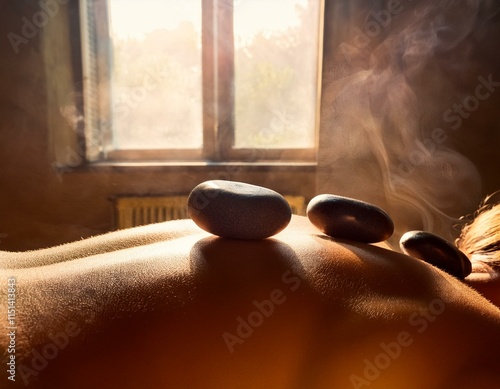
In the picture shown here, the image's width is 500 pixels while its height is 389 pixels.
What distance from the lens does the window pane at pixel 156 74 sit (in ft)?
9.47

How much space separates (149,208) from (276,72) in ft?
4.51

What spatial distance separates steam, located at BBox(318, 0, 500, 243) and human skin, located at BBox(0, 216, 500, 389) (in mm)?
2104

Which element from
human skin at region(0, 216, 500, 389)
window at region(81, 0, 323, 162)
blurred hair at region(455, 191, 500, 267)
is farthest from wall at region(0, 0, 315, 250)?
human skin at region(0, 216, 500, 389)

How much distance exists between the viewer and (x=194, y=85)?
2990 mm

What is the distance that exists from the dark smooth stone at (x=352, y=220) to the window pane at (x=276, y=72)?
84.1 inches

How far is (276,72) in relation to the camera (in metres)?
2.97

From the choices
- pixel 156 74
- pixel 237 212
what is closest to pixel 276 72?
pixel 156 74

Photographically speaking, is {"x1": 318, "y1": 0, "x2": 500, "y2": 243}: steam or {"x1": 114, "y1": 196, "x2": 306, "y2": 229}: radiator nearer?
{"x1": 318, "y1": 0, "x2": 500, "y2": 243}: steam

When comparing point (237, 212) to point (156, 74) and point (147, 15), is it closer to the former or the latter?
point (156, 74)

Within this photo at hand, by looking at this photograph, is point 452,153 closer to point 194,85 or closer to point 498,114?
point 498,114

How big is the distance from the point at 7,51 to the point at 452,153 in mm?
3087

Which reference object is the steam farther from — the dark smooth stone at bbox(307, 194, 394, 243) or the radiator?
the dark smooth stone at bbox(307, 194, 394, 243)

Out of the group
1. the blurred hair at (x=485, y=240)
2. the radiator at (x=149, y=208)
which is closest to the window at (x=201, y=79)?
the radiator at (x=149, y=208)

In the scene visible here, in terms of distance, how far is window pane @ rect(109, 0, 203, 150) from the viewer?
2.89 metres
